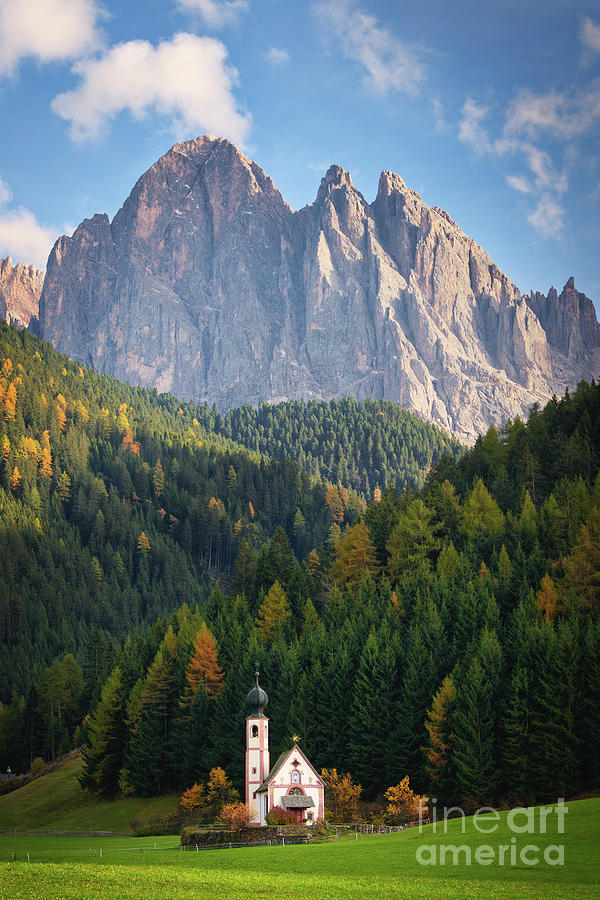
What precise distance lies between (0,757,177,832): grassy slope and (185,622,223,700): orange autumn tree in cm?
1030

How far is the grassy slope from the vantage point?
3282 inches

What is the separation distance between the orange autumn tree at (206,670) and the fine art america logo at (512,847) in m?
42.4

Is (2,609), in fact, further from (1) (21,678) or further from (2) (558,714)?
(2) (558,714)

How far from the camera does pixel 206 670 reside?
301 ft

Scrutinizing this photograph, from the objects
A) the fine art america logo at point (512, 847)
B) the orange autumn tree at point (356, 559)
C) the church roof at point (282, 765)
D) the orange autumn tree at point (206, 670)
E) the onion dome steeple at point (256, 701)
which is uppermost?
the orange autumn tree at point (356, 559)

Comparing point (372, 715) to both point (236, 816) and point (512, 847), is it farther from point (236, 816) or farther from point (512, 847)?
point (512, 847)

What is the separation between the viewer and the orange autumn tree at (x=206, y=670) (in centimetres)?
→ 9119

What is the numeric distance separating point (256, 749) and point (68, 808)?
28.4 meters

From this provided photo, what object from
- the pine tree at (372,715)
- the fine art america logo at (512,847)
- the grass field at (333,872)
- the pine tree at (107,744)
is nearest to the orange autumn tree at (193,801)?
the pine tree at (372,715)

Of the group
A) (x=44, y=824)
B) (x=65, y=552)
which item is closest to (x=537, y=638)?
(x=44, y=824)

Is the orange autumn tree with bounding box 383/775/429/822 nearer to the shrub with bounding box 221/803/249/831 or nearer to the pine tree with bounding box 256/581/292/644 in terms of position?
the shrub with bounding box 221/803/249/831

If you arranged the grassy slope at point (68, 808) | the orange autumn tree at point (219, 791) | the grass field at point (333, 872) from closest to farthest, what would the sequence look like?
the grass field at point (333, 872), the orange autumn tree at point (219, 791), the grassy slope at point (68, 808)

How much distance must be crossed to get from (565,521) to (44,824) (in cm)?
5523

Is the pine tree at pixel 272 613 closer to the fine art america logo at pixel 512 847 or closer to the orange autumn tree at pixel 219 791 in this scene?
the orange autumn tree at pixel 219 791
